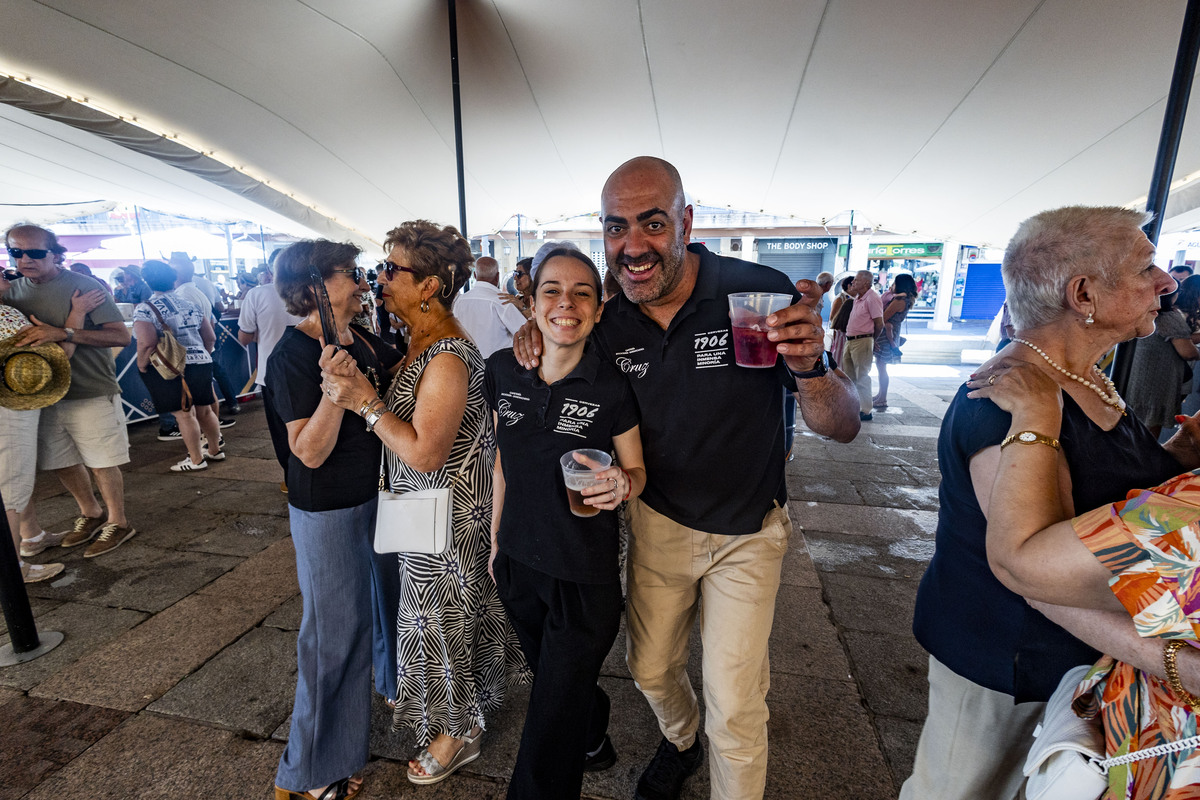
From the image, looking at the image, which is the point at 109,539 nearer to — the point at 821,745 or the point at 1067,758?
the point at 821,745

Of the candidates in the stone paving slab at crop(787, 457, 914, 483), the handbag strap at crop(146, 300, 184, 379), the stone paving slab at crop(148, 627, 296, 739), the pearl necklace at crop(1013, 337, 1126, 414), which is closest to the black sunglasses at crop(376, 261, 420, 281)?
the pearl necklace at crop(1013, 337, 1126, 414)

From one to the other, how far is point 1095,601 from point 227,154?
7.89 meters

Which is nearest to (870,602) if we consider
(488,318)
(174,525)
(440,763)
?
(440,763)

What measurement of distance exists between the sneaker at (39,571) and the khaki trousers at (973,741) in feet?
16.3

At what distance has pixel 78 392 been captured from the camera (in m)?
3.68

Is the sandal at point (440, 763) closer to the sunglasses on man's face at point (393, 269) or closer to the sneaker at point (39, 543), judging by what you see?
the sunglasses on man's face at point (393, 269)

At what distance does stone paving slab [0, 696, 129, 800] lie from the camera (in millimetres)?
2057

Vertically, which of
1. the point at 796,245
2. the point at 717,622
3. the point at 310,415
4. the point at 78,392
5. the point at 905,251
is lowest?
the point at 717,622

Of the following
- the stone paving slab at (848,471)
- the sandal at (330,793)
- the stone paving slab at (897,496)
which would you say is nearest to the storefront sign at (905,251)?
the stone paving slab at (848,471)

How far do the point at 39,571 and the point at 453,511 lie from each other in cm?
354

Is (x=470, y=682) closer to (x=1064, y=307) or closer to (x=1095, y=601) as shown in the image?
(x=1095, y=601)

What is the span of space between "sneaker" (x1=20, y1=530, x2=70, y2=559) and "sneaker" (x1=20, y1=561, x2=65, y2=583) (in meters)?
0.22

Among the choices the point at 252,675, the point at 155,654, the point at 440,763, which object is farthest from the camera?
the point at 155,654

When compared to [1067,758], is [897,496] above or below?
below
